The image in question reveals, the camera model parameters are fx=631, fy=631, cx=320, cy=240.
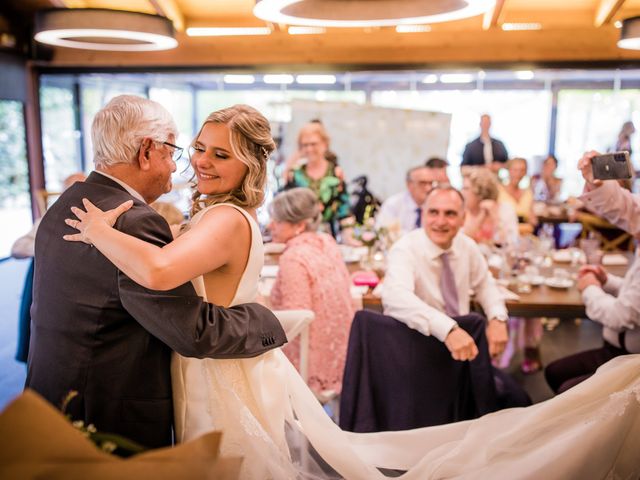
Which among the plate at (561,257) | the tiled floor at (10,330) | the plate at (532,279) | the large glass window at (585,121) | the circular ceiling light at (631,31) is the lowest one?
the tiled floor at (10,330)

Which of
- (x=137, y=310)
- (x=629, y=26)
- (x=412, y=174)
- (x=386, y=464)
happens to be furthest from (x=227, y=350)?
(x=629, y=26)

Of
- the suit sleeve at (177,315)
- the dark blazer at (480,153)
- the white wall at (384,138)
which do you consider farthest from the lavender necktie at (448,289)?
the white wall at (384,138)

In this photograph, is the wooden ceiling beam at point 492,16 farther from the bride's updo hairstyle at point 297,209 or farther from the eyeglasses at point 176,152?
the eyeglasses at point 176,152

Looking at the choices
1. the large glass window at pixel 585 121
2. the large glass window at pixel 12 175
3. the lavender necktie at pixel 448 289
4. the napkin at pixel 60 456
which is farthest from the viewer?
the large glass window at pixel 585 121

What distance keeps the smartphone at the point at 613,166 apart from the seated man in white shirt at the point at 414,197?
245 centimetres

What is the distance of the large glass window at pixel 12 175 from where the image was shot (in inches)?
334

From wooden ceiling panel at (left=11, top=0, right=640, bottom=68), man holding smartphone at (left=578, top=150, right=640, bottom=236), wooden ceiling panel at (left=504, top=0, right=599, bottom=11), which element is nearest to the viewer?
man holding smartphone at (left=578, top=150, right=640, bottom=236)

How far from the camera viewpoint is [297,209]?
3.19 meters

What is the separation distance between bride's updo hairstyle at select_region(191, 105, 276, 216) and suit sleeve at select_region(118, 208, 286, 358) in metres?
0.26

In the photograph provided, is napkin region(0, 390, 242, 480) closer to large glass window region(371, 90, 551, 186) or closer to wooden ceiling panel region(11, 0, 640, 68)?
wooden ceiling panel region(11, 0, 640, 68)

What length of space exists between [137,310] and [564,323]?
5.08m

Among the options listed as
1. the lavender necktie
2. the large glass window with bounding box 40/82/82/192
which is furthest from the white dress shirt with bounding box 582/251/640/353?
the large glass window with bounding box 40/82/82/192

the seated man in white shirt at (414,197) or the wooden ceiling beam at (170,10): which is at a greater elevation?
the wooden ceiling beam at (170,10)

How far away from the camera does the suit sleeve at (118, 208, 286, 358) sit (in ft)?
4.67
